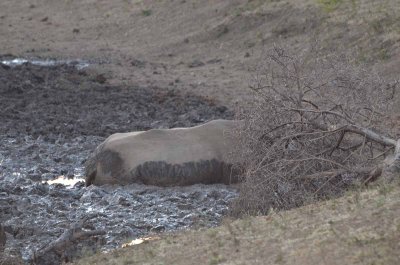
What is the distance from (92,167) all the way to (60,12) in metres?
24.2

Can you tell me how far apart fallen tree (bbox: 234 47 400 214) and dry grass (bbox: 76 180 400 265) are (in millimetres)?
1325

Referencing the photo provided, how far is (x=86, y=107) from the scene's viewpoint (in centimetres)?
1927

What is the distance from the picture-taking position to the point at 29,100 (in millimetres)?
19766

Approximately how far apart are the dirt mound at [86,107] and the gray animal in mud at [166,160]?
3264 millimetres

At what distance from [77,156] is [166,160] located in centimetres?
249

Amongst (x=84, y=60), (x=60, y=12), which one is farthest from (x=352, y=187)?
(x=60, y=12)

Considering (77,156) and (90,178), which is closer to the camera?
(90,178)

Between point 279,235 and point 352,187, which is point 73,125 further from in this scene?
point 279,235

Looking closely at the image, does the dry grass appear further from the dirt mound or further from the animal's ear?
the dirt mound

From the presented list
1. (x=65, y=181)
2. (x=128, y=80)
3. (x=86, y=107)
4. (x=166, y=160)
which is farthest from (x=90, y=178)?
(x=128, y=80)

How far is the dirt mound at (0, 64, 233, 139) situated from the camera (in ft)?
57.6

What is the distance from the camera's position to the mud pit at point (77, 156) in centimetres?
1155

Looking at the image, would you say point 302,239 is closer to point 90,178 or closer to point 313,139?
point 313,139

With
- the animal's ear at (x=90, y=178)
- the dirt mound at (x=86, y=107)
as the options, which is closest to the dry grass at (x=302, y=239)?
the animal's ear at (x=90, y=178)
